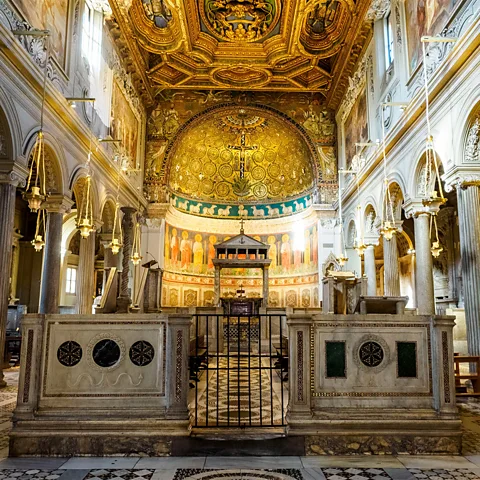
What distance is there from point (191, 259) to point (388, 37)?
12743 mm

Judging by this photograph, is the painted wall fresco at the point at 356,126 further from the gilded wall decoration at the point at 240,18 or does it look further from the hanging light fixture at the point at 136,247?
the hanging light fixture at the point at 136,247

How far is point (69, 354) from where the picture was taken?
199 inches

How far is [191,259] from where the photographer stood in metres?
22.2

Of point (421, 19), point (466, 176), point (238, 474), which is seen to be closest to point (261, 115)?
point (421, 19)

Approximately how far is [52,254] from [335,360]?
8.18 meters

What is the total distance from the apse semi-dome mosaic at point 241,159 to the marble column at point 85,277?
8350 mm

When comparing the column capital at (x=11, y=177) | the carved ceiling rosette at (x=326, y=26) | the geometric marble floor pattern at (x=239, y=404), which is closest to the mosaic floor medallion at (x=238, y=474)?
the geometric marble floor pattern at (x=239, y=404)

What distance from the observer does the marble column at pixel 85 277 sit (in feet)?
42.8

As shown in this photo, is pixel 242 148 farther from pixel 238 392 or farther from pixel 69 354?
pixel 69 354

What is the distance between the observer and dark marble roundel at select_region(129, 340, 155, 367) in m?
5.08

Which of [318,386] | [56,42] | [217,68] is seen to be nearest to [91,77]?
[56,42]

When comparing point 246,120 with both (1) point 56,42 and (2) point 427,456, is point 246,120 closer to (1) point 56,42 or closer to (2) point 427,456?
(1) point 56,42

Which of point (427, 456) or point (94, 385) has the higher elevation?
point (94, 385)

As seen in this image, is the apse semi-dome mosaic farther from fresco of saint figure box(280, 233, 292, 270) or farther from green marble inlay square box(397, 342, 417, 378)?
green marble inlay square box(397, 342, 417, 378)
